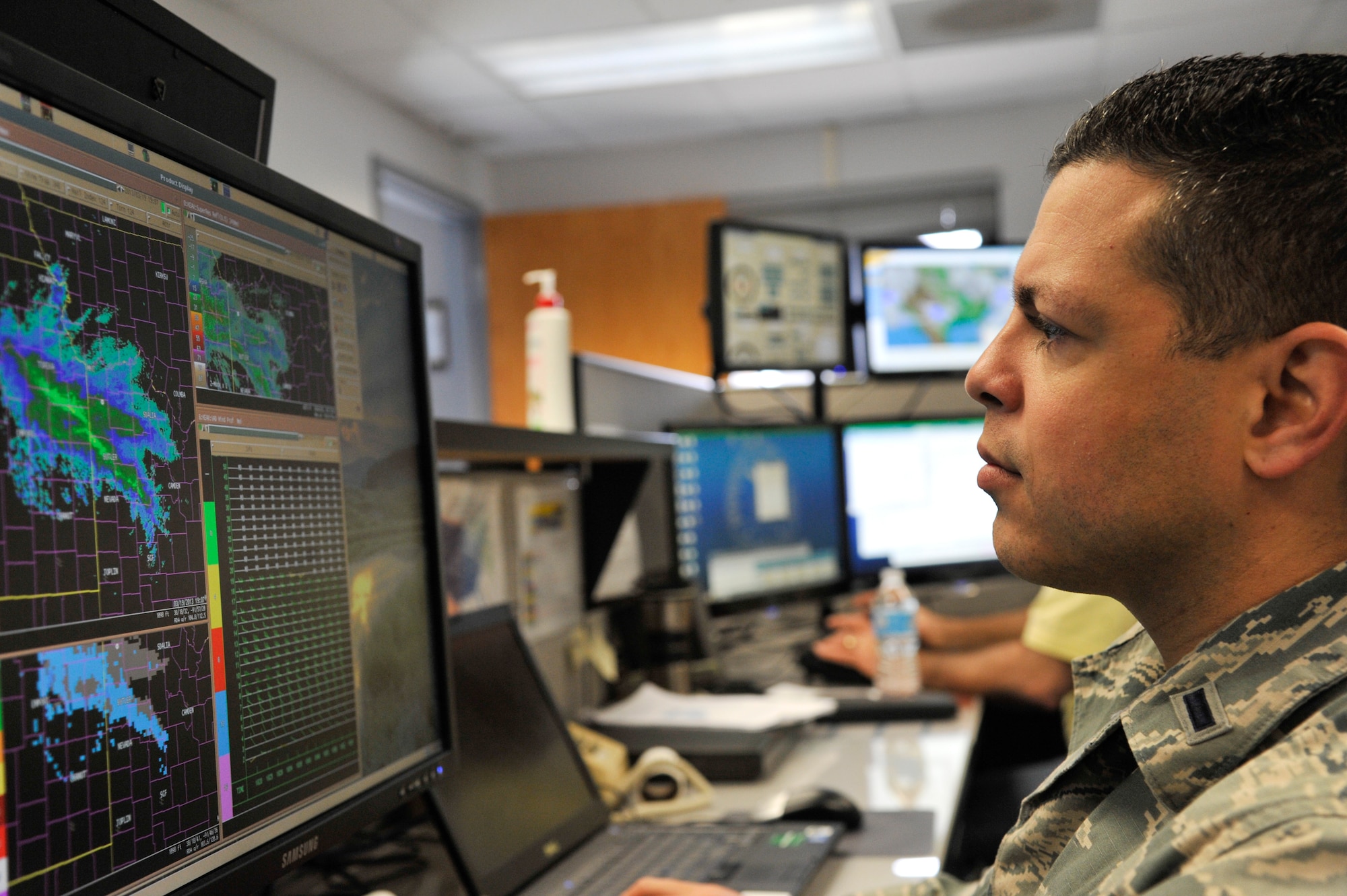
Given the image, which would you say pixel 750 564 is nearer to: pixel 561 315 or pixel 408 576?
pixel 561 315

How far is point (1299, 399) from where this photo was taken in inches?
21.6

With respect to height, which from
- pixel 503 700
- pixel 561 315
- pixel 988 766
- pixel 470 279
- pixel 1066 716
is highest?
pixel 470 279

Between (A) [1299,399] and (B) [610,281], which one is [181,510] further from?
(B) [610,281]

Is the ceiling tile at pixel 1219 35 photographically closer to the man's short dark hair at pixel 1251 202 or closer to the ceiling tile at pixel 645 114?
the ceiling tile at pixel 645 114

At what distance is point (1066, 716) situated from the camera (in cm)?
173

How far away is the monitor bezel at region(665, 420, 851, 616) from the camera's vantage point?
184 centimetres

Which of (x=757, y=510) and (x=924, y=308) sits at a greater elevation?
(x=924, y=308)

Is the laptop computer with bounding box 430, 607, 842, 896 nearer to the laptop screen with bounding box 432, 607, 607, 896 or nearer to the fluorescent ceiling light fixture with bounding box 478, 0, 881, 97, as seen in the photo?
the laptop screen with bounding box 432, 607, 607, 896

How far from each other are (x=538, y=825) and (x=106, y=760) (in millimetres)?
608

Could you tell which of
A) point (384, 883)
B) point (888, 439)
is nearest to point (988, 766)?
point (888, 439)

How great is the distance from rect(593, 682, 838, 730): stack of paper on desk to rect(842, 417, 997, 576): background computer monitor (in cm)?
54

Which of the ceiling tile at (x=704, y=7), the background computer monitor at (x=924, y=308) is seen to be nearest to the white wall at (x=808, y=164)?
the ceiling tile at (x=704, y=7)

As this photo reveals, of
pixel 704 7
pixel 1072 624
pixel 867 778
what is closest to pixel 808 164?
pixel 704 7

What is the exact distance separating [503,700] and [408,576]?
341 millimetres
